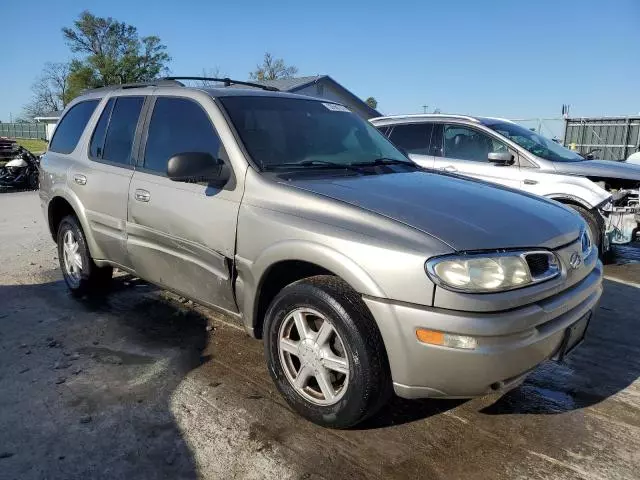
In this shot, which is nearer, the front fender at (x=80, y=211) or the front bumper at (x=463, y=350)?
the front bumper at (x=463, y=350)

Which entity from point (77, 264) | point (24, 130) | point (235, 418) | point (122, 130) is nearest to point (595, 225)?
point (235, 418)

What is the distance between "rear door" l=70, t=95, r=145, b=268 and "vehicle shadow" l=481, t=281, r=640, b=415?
2944 mm

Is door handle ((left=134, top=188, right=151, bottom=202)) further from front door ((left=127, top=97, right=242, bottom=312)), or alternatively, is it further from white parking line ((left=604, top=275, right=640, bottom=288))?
white parking line ((left=604, top=275, right=640, bottom=288))

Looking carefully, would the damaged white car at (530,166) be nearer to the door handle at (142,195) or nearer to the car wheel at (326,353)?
the door handle at (142,195)

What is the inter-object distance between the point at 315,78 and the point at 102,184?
25.2 meters

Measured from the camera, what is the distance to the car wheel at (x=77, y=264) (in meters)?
4.73

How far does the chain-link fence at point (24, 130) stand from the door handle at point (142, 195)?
61.7 m

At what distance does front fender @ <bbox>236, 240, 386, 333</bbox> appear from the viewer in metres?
2.48

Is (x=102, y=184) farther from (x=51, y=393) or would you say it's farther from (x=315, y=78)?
(x=315, y=78)

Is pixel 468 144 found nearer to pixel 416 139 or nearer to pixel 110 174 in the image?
pixel 416 139

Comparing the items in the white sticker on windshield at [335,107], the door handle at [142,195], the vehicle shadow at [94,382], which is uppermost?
the white sticker on windshield at [335,107]

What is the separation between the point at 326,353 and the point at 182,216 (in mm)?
1385

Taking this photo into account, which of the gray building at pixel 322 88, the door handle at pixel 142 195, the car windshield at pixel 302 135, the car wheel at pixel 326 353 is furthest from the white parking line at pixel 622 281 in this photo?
the gray building at pixel 322 88

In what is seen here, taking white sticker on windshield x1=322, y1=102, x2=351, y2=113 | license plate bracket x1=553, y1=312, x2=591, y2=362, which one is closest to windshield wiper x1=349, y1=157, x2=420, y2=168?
white sticker on windshield x1=322, y1=102, x2=351, y2=113
